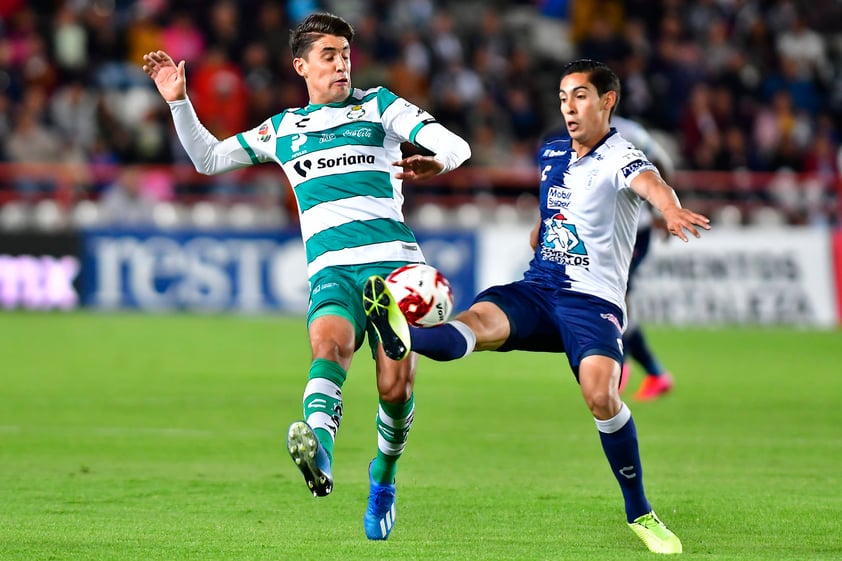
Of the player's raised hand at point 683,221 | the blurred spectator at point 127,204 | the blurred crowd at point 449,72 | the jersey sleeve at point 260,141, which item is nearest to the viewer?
the player's raised hand at point 683,221

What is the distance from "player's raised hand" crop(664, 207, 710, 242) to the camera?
19.3 feet

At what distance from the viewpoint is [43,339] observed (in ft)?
55.3

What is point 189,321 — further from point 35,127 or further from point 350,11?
point 350,11

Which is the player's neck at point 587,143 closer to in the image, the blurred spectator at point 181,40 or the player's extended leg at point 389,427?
the player's extended leg at point 389,427

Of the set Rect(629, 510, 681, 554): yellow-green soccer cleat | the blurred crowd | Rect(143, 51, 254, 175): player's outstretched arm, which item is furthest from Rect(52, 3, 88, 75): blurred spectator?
Rect(629, 510, 681, 554): yellow-green soccer cleat

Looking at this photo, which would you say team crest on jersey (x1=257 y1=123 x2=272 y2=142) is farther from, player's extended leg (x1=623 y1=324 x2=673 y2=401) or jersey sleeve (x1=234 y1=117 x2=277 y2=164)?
player's extended leg (x1=623 y1=324 x2=673 y2=401)

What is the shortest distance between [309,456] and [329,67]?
2.07 metres

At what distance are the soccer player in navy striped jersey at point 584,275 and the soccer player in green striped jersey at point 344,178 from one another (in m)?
0.46

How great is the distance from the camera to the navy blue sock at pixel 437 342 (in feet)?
20.8

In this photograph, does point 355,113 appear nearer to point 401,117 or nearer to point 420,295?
point 401,117

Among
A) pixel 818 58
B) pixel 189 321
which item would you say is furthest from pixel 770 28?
pixel 189 321

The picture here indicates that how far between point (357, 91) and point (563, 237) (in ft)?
4.06

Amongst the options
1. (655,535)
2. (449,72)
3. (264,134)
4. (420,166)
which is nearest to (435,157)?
(420,166)

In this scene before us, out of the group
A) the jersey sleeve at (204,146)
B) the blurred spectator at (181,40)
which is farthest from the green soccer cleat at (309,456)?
the blurred spectator at (181,40)
